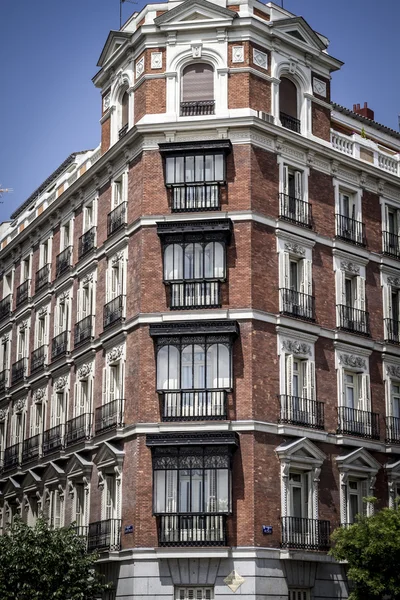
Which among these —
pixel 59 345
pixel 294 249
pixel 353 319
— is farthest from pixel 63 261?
pixel 353 319

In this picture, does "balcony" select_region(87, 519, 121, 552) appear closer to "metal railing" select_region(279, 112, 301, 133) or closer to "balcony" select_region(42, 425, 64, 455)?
"balcony" select_region(42, 425, 64, 455)

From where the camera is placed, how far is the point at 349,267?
5131 centimetres

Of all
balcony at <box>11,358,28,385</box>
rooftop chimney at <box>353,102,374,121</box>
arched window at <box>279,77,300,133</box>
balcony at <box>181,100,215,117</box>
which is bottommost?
balcony at <box>11,358,28,385</box>

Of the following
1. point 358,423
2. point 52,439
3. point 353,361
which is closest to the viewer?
point 358,423

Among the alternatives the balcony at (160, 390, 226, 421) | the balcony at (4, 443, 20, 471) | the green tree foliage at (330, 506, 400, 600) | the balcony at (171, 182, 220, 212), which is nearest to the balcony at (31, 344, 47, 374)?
the balcony at (4, 443, 20, 471)

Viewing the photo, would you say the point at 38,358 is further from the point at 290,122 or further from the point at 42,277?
the point at 290,122

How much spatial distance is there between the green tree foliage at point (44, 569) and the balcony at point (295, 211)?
15872mm

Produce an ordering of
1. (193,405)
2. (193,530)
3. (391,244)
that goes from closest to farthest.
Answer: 1. (193,530)
2. (193,405)
3. (391,244)

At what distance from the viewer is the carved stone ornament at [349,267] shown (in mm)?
51062

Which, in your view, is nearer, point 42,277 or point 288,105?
point 288,105

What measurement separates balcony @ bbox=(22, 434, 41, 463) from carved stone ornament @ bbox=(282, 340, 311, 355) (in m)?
15.2

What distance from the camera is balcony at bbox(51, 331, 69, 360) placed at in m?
55.1

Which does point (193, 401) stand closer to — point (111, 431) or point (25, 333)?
point (111, 431)

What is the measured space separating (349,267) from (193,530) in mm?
14134
